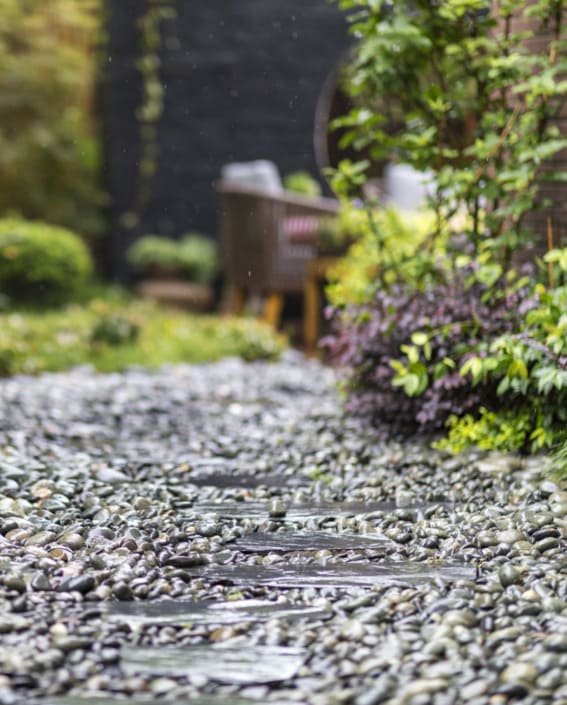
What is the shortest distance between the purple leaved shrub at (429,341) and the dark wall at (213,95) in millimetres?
5075

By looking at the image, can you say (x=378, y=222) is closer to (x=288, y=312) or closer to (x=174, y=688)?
(x=174, y=688)

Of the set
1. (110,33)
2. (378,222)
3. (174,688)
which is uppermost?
(110,33)

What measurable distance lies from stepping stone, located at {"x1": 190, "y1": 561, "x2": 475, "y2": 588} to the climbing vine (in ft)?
22.2

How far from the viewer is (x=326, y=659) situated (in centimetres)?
177

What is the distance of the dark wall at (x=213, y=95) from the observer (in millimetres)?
8422

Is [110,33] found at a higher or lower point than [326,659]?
higher

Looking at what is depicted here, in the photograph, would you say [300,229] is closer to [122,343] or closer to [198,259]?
[122,343]

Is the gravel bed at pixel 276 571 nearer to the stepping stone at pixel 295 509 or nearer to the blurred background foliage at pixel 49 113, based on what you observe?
the stepping stone at pixel 295 509

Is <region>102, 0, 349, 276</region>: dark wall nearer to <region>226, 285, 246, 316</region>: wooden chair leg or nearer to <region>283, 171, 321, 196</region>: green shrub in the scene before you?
<region>283, 171, 321, 196</region>: green shrub

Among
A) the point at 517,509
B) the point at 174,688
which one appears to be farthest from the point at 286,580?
the point at 517,509

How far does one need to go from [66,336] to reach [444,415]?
11.6 feet

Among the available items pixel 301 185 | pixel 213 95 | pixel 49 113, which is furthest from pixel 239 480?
pixel 49 113

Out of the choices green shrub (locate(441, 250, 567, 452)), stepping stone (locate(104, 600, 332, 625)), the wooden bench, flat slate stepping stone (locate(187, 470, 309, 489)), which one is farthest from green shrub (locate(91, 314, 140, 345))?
stepping stone (locate(104, 600, 332, 625))

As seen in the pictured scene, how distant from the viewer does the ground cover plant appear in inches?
126
